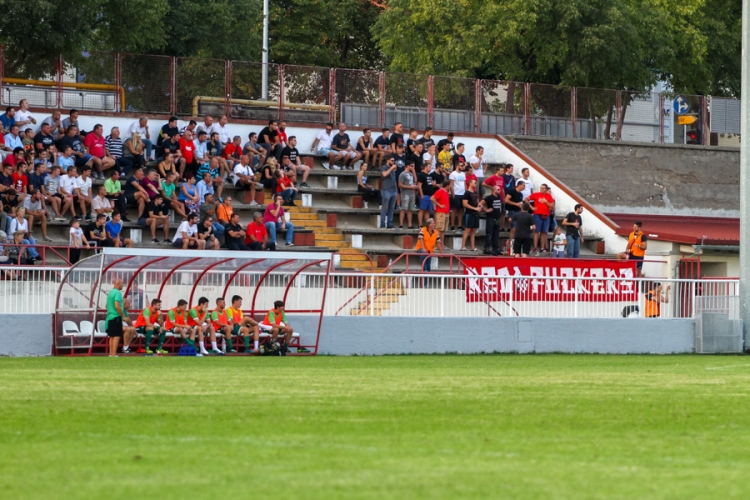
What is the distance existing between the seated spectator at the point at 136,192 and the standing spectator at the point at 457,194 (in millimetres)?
8545

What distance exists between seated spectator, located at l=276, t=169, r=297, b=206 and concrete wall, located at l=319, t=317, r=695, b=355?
26.7 feet

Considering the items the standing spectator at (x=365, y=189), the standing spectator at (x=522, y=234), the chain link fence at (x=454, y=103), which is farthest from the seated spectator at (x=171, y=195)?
the chain link fence at (x=454, y=103)

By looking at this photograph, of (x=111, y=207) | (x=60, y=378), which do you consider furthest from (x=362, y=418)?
(x=111, y=207)

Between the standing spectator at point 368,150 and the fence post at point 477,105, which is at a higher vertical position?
the fence post at point 477,105

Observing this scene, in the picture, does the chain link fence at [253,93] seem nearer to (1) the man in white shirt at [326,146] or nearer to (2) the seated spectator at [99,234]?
(1) the man in white shirt at [326,146]

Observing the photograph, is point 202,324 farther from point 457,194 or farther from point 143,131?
point 457,194

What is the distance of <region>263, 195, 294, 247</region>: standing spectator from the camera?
29938mm

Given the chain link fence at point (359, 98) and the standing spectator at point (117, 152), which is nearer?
the standing spectator at point (117, 152)

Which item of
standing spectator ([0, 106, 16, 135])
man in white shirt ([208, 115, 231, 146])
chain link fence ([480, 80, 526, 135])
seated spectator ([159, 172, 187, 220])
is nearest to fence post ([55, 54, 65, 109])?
standing spectator ([0, 106, 16, 135])

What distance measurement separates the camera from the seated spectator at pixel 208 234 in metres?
28.0

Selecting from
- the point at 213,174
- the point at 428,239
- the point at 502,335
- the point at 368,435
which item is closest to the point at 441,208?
the point at 428,239

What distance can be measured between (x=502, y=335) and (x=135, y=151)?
11.2 m

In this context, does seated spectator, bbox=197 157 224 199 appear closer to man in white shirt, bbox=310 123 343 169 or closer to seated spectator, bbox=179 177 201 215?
seated spectator, bbox=179 177 201 215

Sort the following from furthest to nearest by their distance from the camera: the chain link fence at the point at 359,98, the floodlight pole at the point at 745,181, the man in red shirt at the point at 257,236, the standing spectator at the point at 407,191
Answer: the chain link fence at the point at 359,98 → the standing spectator at the point at 407,191 → the man in red shirt at the point at 257,236 → the floodlight pole at the point at 745,181
